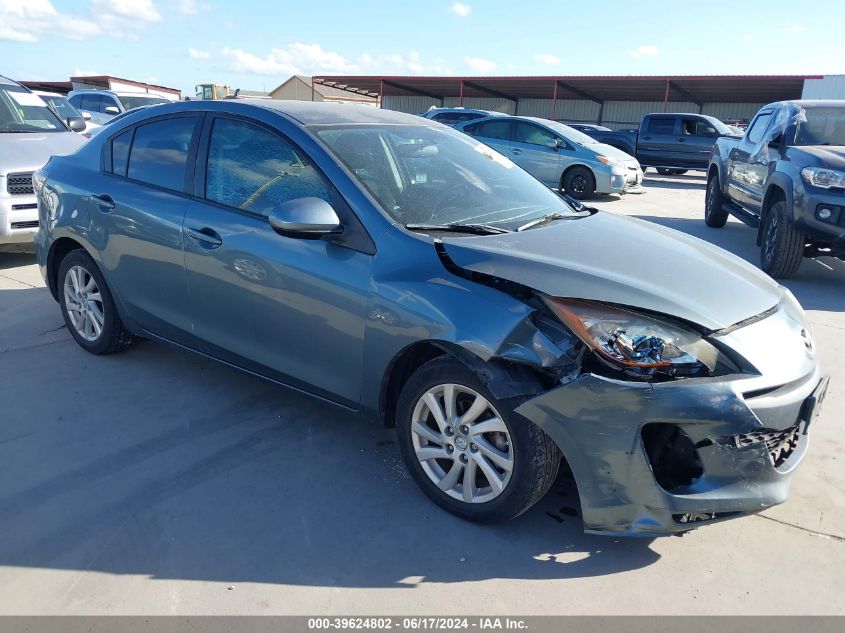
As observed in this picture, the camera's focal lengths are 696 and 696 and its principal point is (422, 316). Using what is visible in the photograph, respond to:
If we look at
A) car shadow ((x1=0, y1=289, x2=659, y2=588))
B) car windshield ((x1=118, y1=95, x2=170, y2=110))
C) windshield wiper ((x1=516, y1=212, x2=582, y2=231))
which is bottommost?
car shadow ((x1=0, y1=289, x2=659, y2=588))

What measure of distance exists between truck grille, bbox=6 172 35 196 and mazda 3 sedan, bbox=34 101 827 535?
3.05 metres

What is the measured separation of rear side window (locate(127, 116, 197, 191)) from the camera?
12.8ft

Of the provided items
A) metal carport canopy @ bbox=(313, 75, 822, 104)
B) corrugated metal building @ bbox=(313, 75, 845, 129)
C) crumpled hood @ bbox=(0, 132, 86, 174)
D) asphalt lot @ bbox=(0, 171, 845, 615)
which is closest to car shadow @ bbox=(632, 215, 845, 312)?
asphalt lot @ bbox=(0, 171, 845, 615)

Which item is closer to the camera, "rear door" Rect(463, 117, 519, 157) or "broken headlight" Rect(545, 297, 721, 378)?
"broken headlight" Rect(545, 297, 721, 378)

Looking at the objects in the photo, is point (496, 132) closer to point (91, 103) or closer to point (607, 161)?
point (607, 161)

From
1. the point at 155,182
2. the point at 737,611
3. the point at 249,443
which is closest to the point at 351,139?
the point at 155,182

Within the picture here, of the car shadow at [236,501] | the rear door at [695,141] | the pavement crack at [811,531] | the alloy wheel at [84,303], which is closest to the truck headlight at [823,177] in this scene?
the pavement crack at [811,531]

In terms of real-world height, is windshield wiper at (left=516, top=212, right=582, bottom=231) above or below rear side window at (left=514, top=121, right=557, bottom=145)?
below

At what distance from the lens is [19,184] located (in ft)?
22.3

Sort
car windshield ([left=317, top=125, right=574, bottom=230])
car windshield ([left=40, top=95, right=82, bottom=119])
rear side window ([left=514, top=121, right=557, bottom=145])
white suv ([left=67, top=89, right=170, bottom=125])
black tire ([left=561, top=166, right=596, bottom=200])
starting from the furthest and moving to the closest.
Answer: white suv ([left=67, top=89, right=170, bottom=125]) < rear side window ([left=514, top=121, right=557, bottom=145]) < black tire ([left=561, top=166, right=596, bottom=200]) < car windshield ([left=40, top=95, right=82, bottom=119]) < car windshield ([left=317, top=125, right=574, bottom=230])

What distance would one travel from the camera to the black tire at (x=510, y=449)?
2.65 m

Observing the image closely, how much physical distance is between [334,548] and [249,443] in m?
0.99

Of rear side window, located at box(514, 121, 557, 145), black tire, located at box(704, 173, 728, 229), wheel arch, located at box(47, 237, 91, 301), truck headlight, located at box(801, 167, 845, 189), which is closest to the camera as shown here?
wheel arch, located at box(47, 237, 91, 301)

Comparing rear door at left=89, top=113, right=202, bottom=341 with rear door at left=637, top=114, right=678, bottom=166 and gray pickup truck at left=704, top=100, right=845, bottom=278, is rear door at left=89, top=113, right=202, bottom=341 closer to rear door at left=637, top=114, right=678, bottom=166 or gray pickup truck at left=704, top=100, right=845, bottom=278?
gray pickup truck at left=704, top=100, right=845, bottom=278
